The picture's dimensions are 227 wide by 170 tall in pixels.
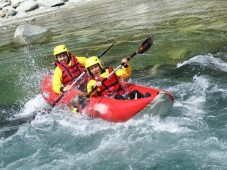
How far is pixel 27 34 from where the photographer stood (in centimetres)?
2255

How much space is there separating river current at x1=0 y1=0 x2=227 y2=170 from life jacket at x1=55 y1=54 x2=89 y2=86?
2.80 ft

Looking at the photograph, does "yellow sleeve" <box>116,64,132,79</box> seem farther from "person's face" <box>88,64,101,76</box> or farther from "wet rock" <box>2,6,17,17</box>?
"wet rock" <box>2,6,17,17</box>

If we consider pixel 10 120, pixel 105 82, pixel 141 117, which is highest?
pixel 105 82

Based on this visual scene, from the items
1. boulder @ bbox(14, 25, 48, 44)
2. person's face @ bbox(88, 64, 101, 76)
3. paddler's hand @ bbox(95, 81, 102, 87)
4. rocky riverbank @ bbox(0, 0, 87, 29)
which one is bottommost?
rocky riverbank @ bbox(0, 0, 87, 29)

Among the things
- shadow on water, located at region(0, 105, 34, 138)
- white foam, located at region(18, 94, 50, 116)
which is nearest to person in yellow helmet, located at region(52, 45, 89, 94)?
shadow on water, located at region(0, 105, 34, 138)

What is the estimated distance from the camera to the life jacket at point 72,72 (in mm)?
10016

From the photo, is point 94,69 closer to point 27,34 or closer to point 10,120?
point 10,120

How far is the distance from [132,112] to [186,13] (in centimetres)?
1578

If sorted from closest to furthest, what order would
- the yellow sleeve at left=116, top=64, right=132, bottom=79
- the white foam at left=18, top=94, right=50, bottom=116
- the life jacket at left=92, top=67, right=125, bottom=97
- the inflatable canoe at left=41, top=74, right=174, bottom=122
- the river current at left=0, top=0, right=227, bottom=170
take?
the river current at left=0, top=0, right=227, bottom=170 < the inflatable canoe at left=41, top=74, right=174, bottom=122 < the life jacket at left=92, top=67, right=125, bottom=97 < the yellow sleeve at left=116, top=64, right=132, bottom=79 < the white foam at left=18, top=94, right=50, bottom=116

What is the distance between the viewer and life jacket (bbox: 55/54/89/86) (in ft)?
32.9

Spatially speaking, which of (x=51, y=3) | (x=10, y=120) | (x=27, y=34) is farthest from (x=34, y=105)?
(x=51, y=3)

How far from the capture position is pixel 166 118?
326 inches

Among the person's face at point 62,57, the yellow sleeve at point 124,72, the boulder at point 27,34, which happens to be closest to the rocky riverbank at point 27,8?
the boulder at point 27,34

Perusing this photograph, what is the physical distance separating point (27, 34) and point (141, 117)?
633 inches
